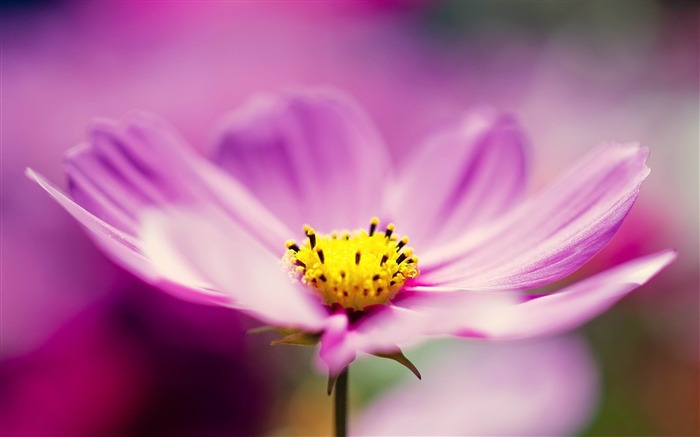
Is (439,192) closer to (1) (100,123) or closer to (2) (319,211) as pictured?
(2) (319,211)

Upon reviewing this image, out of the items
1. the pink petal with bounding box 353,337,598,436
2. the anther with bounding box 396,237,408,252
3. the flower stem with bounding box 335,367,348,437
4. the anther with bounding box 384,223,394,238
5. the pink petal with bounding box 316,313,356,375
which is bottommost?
the pink petal with bounding box 353,337,598,436

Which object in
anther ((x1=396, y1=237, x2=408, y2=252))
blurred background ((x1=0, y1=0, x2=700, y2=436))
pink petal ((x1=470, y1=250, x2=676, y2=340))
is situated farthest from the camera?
blurred background ((x1=0, y1=0, x2=700, y2=436))

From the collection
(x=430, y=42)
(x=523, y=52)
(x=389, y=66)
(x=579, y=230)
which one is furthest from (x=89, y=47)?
(x=579, y=230)

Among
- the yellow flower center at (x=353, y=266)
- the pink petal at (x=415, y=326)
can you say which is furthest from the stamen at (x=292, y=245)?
the pink petal at (x=415, y=326)

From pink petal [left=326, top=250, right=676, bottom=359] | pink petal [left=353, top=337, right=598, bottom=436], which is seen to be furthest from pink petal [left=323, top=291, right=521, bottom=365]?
pink petal [left=353, top=337, right=598, bottom=436]

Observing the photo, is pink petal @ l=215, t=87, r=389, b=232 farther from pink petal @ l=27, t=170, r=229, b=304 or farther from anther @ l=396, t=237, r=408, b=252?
pink petal @ l=27, t=170, r=229, b=304

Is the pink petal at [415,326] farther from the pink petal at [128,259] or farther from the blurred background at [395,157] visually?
the blurred background at [395,157]

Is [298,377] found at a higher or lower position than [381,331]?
lower

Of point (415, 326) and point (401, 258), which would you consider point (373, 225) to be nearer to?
point (401, 258)

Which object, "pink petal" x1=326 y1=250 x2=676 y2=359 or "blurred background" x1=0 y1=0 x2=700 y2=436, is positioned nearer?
"pink petal" x1=326 y1=250 x2=676 y2=359
